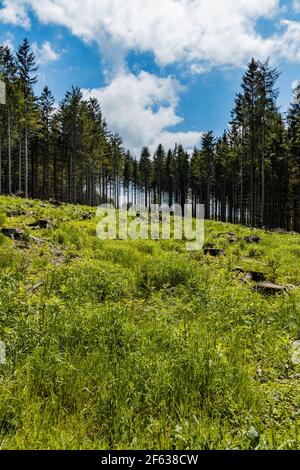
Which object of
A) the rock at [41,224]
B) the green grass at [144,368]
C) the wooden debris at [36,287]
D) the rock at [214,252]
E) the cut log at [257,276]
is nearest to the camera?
the green grass at [144,368]

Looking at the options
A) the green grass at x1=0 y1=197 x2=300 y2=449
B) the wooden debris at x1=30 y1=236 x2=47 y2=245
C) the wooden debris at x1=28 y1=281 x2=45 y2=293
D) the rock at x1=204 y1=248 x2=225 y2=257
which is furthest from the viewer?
the rock at x1=204 y1=248 x2=225 y2=257

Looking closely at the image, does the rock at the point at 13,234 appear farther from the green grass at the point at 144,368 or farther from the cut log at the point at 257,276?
the cut log at the point at 257,276

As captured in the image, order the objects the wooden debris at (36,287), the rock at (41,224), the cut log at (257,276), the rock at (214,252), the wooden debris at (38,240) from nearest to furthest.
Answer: the wooden debris at (36,287) < the cut log at (257,276) < the wooden debris at (38,240) < the rock at (214,252) < the rock at (41,224)

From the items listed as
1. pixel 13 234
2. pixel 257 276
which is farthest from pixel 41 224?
pixel 257 276

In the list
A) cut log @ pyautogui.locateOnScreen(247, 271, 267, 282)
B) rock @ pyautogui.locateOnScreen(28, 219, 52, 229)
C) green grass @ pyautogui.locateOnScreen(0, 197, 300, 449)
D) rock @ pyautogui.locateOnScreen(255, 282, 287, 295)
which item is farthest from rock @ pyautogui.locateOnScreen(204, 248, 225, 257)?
rock @ pyautogui.locateOnScreen(28, 219, 52, 229)

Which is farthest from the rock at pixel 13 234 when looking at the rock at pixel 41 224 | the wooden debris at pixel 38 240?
the rock at pixel 41 224

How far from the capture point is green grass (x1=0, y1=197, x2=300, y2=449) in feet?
8.75

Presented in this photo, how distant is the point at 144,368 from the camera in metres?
3.38

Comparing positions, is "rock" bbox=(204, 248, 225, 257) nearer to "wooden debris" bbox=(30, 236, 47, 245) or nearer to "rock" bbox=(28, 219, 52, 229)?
"wooden debris" bbox=(30, 236, 47, 245)

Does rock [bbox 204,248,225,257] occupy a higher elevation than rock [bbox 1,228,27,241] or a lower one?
lower

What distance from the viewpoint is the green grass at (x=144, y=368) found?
267 centimetres

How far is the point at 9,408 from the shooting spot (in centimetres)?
281

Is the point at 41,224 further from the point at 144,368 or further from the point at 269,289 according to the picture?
the point at 144,368
